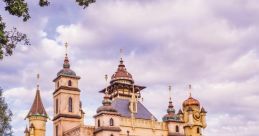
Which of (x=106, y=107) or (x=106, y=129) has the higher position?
(x=106, y=107)

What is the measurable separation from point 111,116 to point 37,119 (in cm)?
1480

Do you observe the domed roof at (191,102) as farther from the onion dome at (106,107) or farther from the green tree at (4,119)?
the green tree at (4,119)

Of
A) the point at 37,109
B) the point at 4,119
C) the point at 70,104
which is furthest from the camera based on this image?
the point at 37,109

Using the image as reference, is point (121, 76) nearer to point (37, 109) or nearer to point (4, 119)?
point (37, 109)

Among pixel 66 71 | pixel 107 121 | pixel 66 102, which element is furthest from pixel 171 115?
pixel 66 71

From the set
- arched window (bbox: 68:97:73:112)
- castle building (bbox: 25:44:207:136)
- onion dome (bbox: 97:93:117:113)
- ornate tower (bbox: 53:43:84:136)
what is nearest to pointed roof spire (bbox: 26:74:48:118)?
castle building (bbox: 25:44:207:136)

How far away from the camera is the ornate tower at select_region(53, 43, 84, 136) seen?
80625mm

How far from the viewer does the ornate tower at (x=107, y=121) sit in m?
73.4

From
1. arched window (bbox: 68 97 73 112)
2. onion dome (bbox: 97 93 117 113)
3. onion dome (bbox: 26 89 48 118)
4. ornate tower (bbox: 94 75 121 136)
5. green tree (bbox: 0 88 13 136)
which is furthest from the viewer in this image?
onion dome (bbox: 26 89 48 118)

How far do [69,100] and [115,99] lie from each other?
8101mm

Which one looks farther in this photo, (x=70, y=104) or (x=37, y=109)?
(x=37, y=109)

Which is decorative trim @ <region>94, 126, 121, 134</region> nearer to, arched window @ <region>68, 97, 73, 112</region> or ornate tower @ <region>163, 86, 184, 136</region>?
arched window @ <region>68, 97, 73, 112</region>

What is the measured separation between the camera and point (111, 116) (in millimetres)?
74812

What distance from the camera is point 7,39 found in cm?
2197
